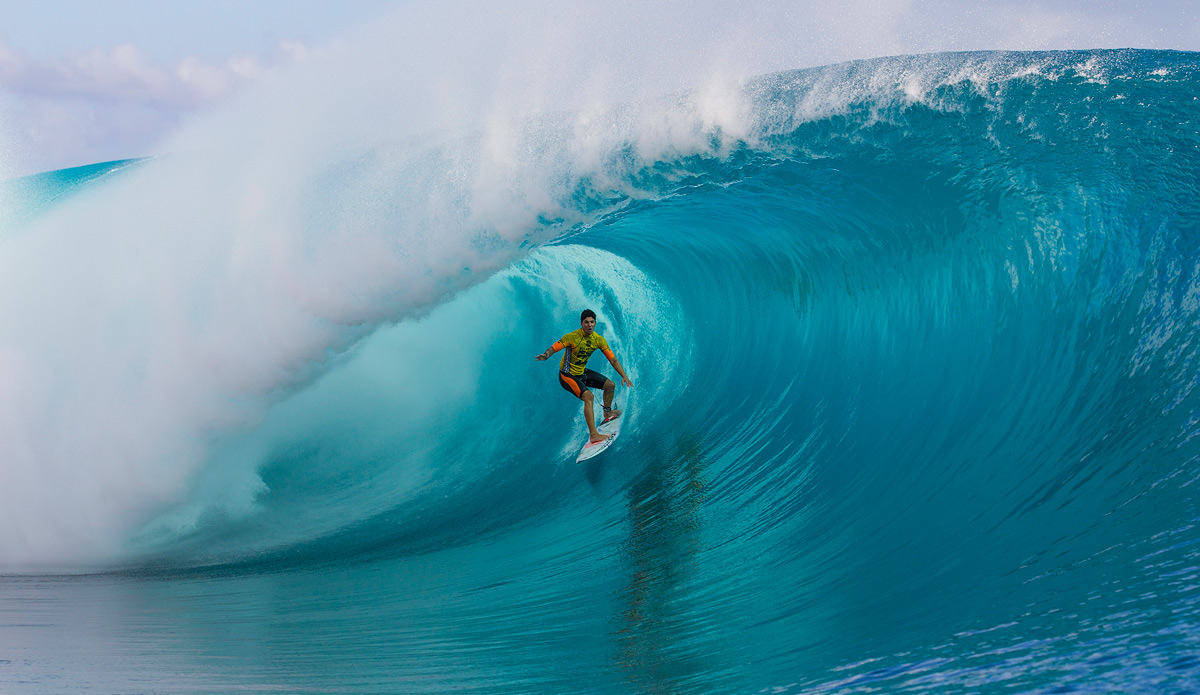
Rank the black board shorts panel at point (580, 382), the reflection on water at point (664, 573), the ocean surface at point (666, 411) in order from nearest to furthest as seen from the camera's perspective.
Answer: the reflection on water at point (664, 573) < the ocean surface at point (666, 411) < the black board shorts panel at point (580, 382)

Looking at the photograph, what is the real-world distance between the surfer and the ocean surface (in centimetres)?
49

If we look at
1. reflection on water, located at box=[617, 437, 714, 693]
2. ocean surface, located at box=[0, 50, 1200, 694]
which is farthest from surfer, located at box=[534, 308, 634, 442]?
reflection on water, located at box=[617, 437, 714, 693]

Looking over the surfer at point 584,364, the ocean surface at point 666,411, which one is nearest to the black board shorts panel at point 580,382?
the surfer at point 584,364

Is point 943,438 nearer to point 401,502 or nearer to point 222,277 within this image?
point 401,502

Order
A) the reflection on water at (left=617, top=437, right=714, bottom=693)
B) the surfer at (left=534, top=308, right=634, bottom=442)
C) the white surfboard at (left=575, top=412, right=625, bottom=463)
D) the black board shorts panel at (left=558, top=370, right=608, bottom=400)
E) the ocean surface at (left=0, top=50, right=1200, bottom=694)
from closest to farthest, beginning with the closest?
the reflection on water at (left=617, top=437, right=714, bottom=693) → the ocean surface at (left=0, top=50, right=1200, bottom=694) → the surfer at (left=534, top=308, right=634, bottom=442) → the black board shorts panel at (left=558, top=370, right=608, bottom=400) → the white surfboard at (left=575, top=412, right=625, bottom=463)

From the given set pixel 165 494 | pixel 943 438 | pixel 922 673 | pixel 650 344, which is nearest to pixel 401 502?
pixel 165 494

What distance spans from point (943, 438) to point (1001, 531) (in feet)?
4.56

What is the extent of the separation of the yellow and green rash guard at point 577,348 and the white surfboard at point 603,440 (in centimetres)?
69

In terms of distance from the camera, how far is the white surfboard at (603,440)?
6801mm

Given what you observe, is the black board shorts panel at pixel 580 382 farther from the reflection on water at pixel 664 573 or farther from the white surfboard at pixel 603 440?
the reflection on water at pixel 664 573

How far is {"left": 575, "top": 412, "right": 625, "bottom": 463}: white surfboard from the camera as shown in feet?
22.3

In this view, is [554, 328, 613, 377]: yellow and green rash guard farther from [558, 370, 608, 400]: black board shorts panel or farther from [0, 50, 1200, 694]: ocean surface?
[0, 50, 1200, 694]: ocean surface

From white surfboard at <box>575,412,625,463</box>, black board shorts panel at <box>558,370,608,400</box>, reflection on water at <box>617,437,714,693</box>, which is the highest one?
black board shorts panel at <box>558,370,608,400</box>

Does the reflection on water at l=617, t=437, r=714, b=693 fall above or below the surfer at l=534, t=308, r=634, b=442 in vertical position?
below
